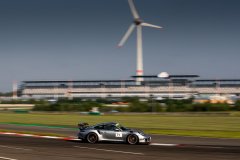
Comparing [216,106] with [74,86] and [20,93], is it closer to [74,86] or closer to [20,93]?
[74,86]

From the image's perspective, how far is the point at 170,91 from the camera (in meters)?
125

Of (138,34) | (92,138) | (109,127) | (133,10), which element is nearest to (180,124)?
(109,127)

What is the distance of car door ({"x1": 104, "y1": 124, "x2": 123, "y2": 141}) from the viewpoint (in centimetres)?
1409

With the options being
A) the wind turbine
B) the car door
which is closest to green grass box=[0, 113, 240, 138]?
the car door

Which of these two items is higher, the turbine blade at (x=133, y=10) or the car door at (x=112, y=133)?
the turbine blade at (x=133, y=10)

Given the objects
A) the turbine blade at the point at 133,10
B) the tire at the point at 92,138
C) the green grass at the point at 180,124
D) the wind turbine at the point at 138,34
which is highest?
the turbine blade at the point at 133,10

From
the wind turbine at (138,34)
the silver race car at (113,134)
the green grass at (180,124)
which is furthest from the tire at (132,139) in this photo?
the wind turbine at (138,34)

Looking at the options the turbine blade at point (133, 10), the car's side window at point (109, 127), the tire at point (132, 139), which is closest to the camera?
the tire at point (132, 139)

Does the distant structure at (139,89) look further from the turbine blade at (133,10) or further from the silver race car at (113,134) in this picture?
the silver race car at (113,134)

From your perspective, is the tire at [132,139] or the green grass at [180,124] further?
the green grass at [180,124]

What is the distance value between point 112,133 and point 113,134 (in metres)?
0.08

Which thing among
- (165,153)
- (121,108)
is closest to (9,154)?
(165,153)

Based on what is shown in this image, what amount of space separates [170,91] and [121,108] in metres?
65.2

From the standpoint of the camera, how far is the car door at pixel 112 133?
14.1 metres
